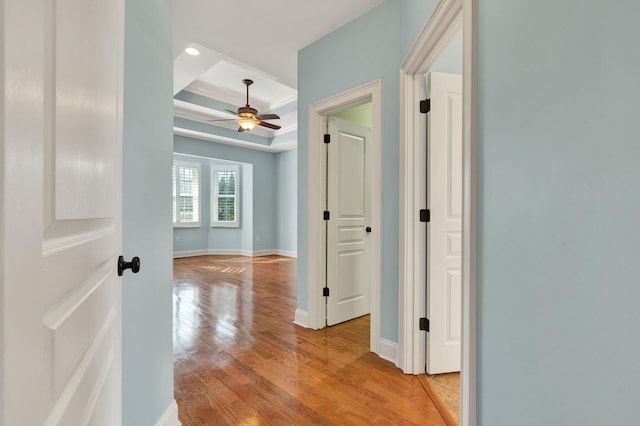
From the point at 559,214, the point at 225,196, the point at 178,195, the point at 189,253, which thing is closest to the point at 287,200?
the point at 225,196

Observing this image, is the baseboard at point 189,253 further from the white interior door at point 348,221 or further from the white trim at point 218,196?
the white interior door at point 348,221

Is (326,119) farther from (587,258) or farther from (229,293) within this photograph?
(229,293)

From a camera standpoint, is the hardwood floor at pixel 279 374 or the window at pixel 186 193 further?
the window at pixel 186 193

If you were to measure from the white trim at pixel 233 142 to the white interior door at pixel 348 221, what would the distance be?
12.0 ft

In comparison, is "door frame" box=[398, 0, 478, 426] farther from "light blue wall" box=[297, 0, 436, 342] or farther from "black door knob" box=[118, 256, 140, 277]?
"black door knob" box=[118, 256, 140, 277]

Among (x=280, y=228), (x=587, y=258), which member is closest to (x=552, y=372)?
(x=587, y=258)

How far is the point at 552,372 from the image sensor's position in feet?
2.47

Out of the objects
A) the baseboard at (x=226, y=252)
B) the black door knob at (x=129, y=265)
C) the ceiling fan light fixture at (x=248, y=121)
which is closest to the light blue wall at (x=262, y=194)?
the baseboard at (x=226, y=252)

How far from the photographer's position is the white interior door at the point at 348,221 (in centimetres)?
287

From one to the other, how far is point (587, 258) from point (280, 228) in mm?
7362

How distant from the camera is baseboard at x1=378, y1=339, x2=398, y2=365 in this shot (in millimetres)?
2156

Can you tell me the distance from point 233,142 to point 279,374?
560 cm

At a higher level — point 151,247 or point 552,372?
point 151,247

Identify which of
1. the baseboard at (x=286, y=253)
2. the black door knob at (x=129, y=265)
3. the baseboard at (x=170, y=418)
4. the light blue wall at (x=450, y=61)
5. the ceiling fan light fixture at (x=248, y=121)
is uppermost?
the ceiling fan light fixture at (x=248, y=121)
